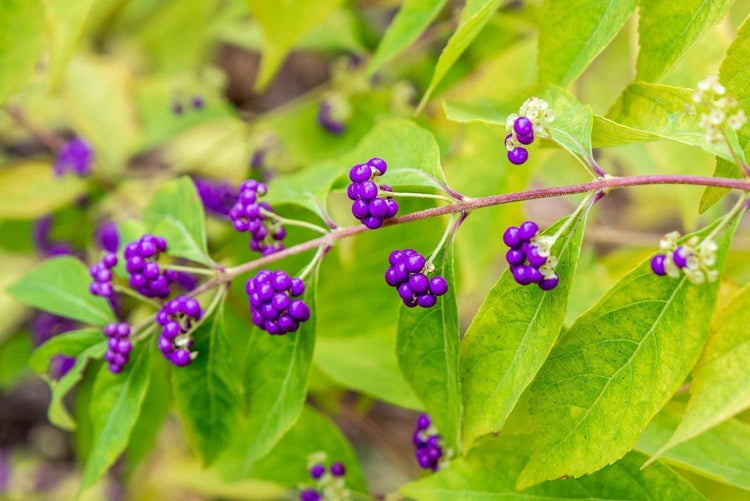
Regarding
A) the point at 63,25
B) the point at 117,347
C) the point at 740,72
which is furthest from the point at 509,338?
the point at 63,25

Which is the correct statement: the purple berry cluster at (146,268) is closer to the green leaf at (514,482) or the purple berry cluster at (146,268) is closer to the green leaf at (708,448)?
the green leaf at (514,482)

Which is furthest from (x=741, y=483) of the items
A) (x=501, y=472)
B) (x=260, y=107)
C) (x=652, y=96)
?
(x=260, y=107)

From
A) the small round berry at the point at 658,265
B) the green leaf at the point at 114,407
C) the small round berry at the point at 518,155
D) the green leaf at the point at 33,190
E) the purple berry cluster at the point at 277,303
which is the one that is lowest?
the green leaf at the point at 33,190

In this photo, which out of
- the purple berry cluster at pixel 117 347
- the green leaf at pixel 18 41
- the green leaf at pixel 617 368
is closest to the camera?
the green leaf at pixel 617 368

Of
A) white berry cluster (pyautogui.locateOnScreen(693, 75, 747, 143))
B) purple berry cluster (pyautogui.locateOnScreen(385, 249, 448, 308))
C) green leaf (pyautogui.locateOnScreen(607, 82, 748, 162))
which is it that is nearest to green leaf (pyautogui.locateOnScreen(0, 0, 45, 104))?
purple berry cluster (pyautogui.locateOnScreen(385, 249, 448, 308))

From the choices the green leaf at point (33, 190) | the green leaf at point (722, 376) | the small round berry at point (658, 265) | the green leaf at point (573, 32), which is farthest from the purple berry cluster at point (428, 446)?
the green leaf at point (33, 190)

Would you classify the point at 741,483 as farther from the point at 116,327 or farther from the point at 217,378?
the point at 116,327
